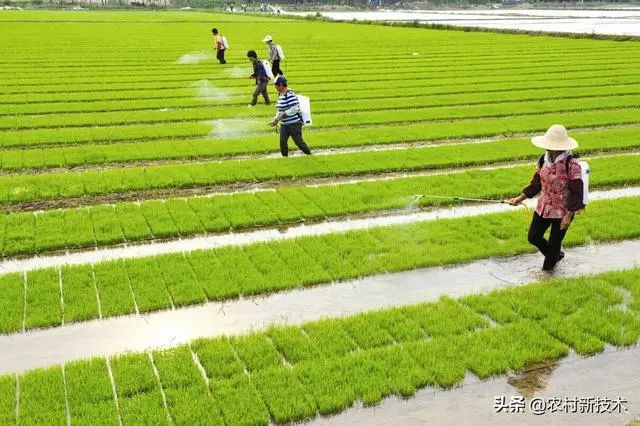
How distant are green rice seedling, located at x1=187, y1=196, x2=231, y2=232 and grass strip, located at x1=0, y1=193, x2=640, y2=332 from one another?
1069 mm

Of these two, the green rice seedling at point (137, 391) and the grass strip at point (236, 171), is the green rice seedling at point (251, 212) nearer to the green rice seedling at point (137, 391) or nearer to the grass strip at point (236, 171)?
the grass strip at point (236, 171)

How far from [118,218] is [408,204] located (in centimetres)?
522

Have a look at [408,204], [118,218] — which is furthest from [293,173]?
[118,218]

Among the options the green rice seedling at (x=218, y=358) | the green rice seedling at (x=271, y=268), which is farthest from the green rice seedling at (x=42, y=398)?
the green rice seedling at (x=271, y=268)

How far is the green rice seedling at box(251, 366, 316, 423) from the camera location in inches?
238

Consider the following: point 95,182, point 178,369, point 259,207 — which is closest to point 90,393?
point 178,369

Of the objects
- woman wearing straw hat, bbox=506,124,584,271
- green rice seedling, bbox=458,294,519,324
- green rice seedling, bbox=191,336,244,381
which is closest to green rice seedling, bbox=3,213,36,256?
green rice seedling, bbox=191,336,244,381

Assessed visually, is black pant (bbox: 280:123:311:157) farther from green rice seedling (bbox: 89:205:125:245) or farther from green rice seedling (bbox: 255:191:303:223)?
green rice seedling (bbox: 89:205:125:245)

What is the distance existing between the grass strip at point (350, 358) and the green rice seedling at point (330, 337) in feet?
0.05

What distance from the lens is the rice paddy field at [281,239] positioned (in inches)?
258

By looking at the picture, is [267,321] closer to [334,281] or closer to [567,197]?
[334,281]

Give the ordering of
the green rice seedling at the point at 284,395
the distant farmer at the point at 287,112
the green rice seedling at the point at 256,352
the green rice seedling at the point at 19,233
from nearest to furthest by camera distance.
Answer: the green rice seedling at the point at 284,395
the green rice seedling at the point at 256,352
the green rice seedling at the point at 19,233
the distant farmer at the point at 287,112

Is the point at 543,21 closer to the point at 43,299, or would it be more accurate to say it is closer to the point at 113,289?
the point at 113,289

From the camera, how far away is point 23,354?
7.16 metres
